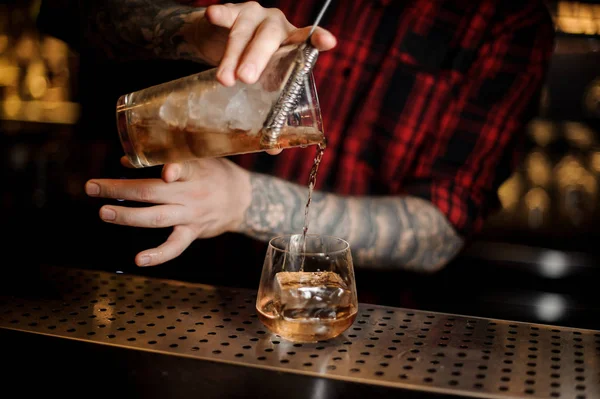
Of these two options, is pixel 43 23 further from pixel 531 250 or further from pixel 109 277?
pixel 531 250

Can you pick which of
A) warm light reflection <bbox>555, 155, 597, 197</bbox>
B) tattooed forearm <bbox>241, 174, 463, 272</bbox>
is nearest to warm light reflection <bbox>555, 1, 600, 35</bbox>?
warm light reflection <bbox>555, 155, 597, 197</bbox>

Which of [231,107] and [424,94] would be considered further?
[424,94]

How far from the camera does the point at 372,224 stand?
2.15 meters

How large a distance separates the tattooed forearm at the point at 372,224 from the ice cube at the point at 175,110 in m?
0.74

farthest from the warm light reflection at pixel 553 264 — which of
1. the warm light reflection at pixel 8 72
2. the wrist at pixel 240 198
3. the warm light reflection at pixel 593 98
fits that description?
the warm light reflection at pixel 8 72

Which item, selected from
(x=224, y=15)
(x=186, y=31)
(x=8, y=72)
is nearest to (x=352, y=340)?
(x=224, y=15)

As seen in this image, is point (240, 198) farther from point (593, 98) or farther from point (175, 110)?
point (593, 98)

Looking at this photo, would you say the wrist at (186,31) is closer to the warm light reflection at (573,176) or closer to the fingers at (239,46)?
the fingers at (239,46)

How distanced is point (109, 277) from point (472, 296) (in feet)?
5.90

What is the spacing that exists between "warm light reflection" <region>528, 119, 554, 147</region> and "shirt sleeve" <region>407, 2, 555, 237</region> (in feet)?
2.81

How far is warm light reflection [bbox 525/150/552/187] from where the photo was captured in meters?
3.14

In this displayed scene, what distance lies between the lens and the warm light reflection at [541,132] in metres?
3.15

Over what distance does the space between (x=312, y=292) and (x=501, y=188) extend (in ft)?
7.20

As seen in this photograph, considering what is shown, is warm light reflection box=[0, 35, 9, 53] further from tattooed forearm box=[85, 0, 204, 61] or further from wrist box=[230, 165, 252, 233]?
wrist box=[230, 165, 252, 233]
